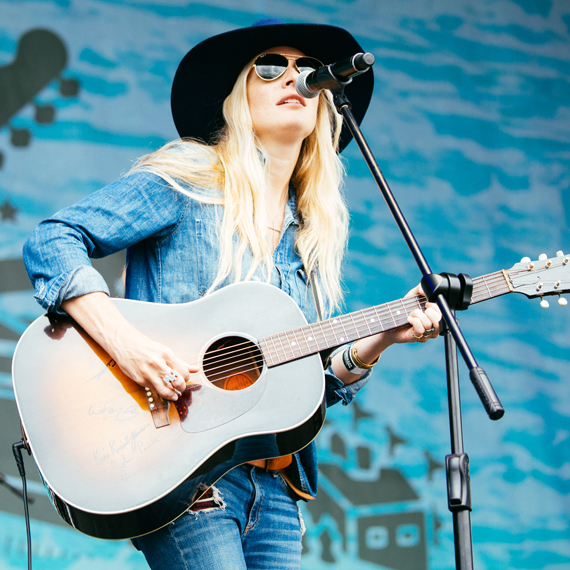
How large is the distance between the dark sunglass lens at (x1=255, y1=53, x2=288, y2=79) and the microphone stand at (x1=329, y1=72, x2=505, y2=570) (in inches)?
32.0

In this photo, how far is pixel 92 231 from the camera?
1754mm

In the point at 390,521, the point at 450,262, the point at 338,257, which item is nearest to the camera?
the point at 338,257

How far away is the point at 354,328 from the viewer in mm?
1889

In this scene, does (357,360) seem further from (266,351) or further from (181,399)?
(181,399)

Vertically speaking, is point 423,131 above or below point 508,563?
above

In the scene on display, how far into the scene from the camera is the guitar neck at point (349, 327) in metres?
1.77

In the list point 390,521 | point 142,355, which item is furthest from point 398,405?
point 142,355

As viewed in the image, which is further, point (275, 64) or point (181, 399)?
point (275, 64)

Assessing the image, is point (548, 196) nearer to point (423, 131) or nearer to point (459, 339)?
point (423, 131)

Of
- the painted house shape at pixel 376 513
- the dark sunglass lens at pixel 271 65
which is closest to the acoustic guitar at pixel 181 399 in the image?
the dark sunglass lens at pixel 271 65

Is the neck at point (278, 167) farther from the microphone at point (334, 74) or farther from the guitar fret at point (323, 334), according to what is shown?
the guitar fret at point (323, 334)

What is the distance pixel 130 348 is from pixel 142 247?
47cm

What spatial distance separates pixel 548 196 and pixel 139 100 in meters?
2.63
